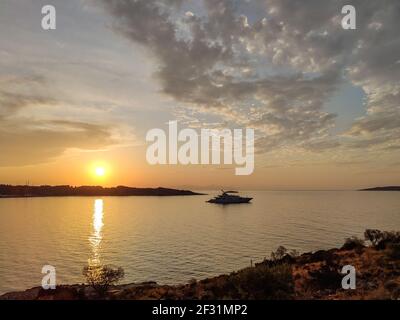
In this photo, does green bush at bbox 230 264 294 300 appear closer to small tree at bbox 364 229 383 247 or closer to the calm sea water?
the calm sea water

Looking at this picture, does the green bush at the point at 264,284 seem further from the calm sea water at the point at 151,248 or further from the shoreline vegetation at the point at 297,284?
the calm sea water at the point at 151,248

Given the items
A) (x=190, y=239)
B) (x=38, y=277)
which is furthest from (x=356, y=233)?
(x=38, y=277)

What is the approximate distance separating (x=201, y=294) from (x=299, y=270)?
1114 centimetres

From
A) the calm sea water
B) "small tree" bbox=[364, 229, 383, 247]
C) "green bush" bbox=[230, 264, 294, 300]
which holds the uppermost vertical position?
"green bush" bbox=[230, 264, 294, 300]

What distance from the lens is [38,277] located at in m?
50.4

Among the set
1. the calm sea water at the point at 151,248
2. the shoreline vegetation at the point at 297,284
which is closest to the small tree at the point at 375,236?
the shoreline vegetation at the point at 297,284

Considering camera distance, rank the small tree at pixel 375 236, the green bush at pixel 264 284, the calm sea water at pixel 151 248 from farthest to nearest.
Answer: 1. the calm sea water at pixel 151 248
2. the small tree at pixel 375 236
3. the green bush at pixel 264 284

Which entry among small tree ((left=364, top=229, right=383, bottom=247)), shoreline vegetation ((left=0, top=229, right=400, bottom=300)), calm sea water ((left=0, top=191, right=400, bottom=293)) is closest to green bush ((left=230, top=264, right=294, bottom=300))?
shoreline vegetation ((left=0, top=229, right=400, bottom=300))

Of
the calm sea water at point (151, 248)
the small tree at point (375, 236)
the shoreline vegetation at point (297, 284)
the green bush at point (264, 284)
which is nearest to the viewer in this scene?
the green bush at point (264, 284)

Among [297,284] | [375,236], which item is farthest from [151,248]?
[297,284]

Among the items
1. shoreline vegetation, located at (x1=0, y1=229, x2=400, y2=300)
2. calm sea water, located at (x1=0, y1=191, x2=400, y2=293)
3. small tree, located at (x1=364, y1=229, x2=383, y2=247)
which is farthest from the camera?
calm sea water, located at (x1=0, y1=191, x2=400, y2=293)

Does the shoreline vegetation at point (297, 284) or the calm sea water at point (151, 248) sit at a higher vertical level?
the shoreline vegetation at point (297, 284)
